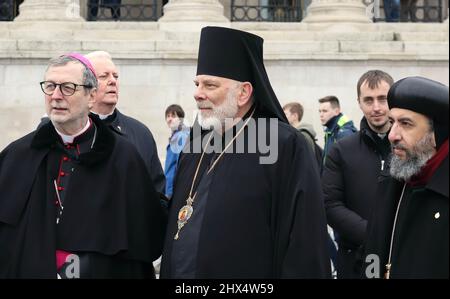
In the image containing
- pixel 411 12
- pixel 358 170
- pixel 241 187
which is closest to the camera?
pixel 241 187

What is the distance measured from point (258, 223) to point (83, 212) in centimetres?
102

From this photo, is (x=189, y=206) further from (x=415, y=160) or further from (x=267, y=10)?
(x=267, y=10)

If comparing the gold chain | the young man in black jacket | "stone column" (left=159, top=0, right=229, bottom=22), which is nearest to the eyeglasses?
the gold chain

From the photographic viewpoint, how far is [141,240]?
24.8 feet

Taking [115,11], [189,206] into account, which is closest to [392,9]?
[115,11]

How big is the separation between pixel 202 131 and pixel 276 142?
25.7 inches

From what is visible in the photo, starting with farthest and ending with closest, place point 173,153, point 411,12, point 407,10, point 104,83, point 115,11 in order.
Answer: point 407,10 → point 411,12 → point 115,11 → point 173,153 → point 104,83

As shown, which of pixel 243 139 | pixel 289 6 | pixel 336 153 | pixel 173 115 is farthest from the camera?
pixel 289 6

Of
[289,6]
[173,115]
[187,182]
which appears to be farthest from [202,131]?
[289,6]

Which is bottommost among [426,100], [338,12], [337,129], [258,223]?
[258,223]

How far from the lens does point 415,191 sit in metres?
6.69

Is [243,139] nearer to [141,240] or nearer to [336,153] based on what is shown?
[141,240]

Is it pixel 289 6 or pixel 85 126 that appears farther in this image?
pixel 289 6
